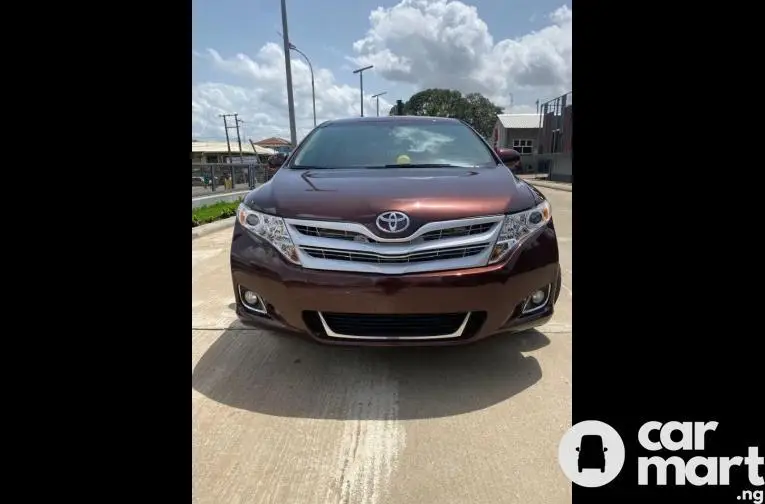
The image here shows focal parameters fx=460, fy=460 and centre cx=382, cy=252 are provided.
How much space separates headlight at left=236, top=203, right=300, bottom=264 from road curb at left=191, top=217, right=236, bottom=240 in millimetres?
4748

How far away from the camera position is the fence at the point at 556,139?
25062 millimetres

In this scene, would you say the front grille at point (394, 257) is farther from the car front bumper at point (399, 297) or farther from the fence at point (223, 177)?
the fence at point (223, 177)

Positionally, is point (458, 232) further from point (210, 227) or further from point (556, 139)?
point (556, 139)

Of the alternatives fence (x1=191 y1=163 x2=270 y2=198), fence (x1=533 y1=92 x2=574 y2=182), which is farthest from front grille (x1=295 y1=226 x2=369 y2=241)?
fence (x1=533 y1=92 x2=574 y2=182)

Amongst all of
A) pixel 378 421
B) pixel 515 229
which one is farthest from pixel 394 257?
pixel 378 421

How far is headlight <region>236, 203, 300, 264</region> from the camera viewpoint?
7.27 ft

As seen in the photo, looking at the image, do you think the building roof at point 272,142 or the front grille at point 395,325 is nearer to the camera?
the front grille at point 395,325
